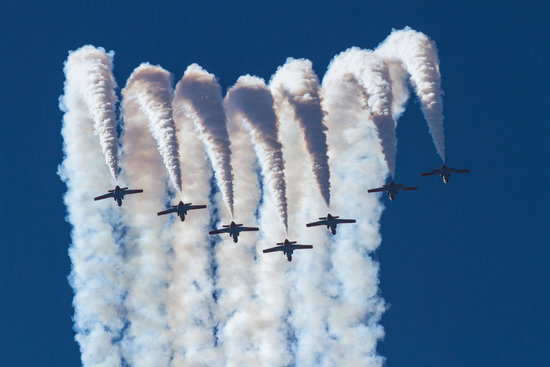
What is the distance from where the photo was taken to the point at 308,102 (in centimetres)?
10425

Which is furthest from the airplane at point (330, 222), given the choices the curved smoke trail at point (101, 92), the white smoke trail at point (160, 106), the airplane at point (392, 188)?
the curved smoke trail at point (101, 92)

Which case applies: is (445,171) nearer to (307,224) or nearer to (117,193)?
(307,224)

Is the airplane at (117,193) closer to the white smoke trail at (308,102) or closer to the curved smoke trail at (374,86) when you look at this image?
the white smoke trail at (308,102)

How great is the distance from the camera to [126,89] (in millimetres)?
105250

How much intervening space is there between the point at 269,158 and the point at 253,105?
3.45 meters

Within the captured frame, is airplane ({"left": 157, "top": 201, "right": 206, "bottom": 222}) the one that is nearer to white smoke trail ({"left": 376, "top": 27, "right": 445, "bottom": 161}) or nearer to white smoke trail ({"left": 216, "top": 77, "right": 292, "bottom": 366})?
white smoke trail ({"left": 216, "top": 77, "right": 292, "bottom": 366})

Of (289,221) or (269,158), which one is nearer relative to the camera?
(269,158)

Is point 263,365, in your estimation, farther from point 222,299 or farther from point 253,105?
point 253,105

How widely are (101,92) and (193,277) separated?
13.9m

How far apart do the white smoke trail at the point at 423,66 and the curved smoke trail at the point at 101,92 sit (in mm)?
16547

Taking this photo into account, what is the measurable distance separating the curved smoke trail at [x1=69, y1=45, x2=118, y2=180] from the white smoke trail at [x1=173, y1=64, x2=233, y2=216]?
4262 mm

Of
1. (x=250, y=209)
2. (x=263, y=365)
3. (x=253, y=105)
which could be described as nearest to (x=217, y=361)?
(x=263, y=365)

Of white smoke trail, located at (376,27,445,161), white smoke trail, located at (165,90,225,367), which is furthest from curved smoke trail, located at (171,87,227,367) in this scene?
white smoke trail, located at (376,27,445,161)

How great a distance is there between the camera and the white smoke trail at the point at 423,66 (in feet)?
337
